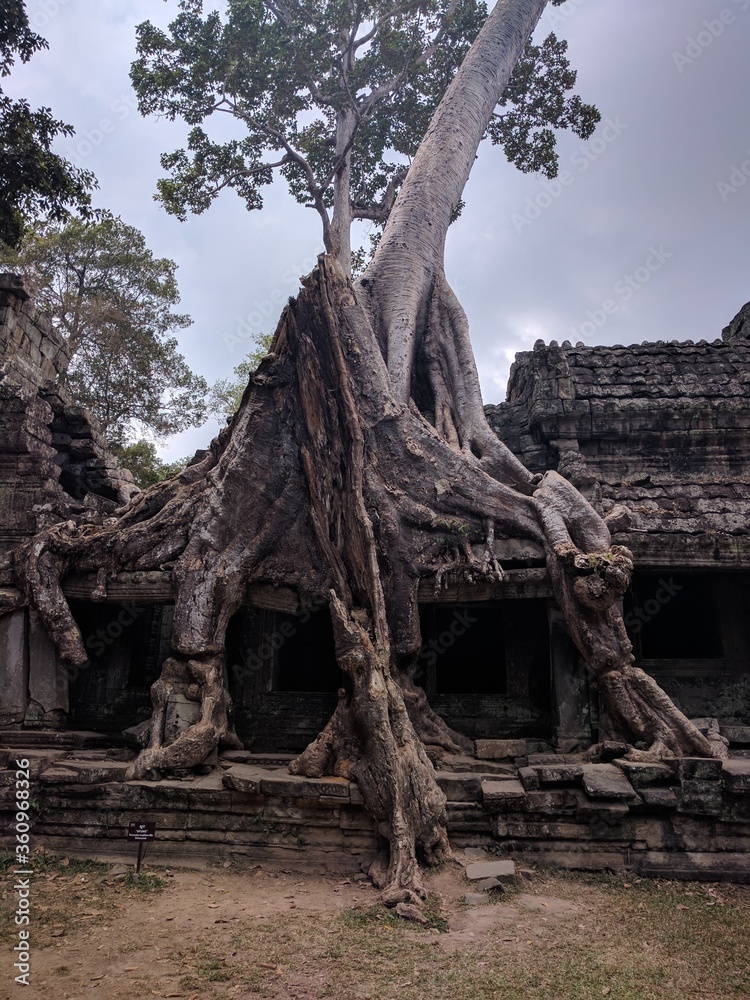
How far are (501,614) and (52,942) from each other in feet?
16.3

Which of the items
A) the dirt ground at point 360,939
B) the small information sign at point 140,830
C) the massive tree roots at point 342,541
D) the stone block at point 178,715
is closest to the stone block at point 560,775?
the dirt ground at point 360,939

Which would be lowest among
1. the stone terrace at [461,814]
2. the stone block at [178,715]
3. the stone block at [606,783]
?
the stone terrace at [461,814]

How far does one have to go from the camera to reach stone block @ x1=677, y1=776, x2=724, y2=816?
4734 millimetres

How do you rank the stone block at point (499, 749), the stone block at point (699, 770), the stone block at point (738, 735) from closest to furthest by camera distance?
the stone block at point (699, 770)
the stone block at point (499, 749)
the stone block at point (738, 735)

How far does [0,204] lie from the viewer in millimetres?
7844

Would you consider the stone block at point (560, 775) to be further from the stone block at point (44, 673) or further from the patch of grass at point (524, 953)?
the stone block at point (44, 673)

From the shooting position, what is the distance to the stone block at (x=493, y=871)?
4.46 meters

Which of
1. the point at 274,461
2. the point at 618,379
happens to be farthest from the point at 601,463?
the point at 274,461

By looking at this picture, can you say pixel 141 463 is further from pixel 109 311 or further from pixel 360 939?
pixel 360 939

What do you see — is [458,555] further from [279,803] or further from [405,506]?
[279,803]

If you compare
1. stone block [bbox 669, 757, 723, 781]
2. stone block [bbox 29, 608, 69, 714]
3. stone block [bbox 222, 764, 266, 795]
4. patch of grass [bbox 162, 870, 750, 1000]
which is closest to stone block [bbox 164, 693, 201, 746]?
stone block [bbox 222, 764, 266, 795]

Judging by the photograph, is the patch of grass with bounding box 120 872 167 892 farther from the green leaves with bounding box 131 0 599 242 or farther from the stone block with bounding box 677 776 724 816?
the green leaves with bounding box 131 0 599 242

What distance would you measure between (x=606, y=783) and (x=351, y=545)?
2.72 meters

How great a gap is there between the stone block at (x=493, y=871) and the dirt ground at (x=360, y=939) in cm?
7
